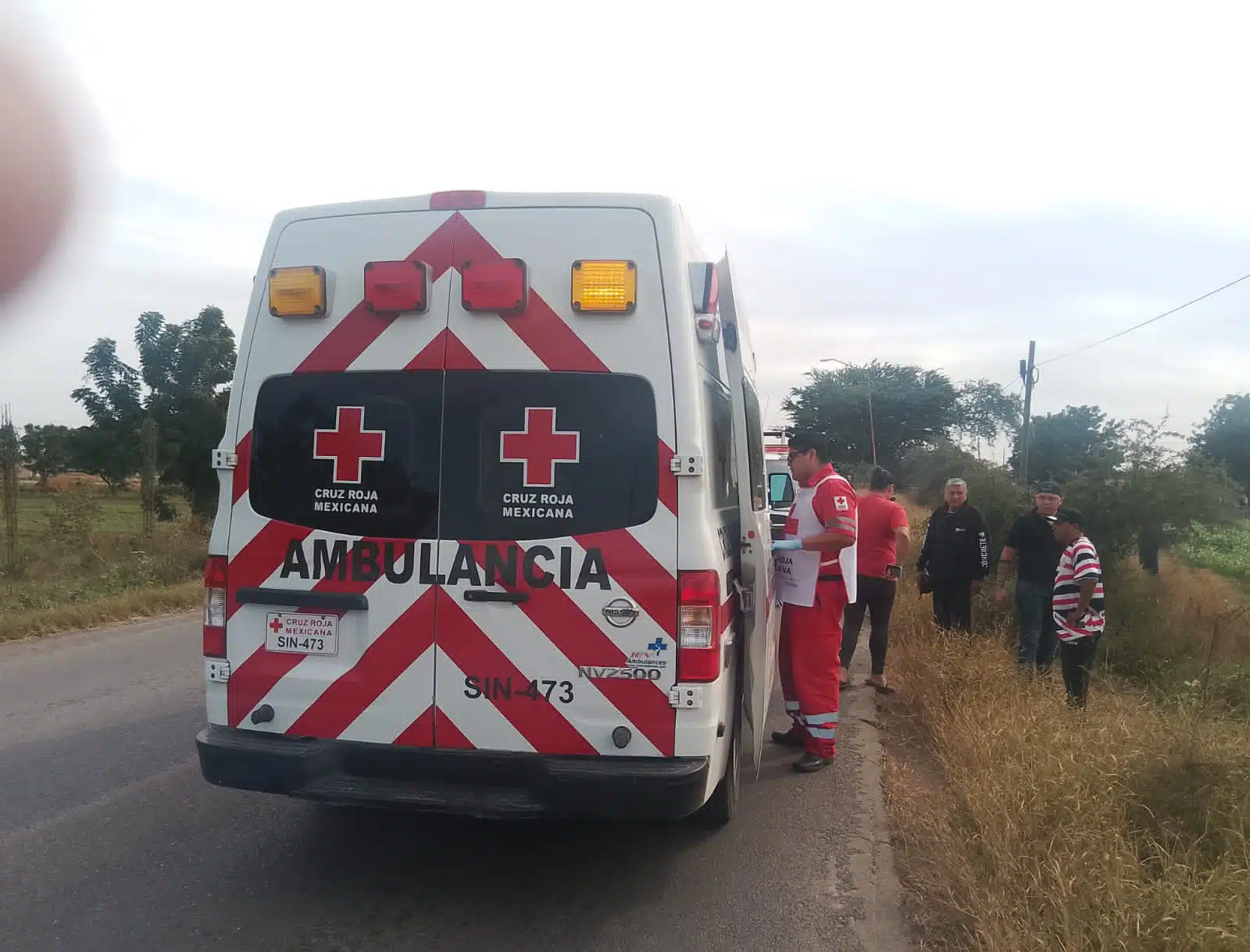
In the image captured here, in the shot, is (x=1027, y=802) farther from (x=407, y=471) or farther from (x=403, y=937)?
(x=407, y=471)

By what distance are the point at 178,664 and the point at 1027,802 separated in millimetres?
6915

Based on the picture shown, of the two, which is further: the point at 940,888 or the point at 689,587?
the point at 940,888

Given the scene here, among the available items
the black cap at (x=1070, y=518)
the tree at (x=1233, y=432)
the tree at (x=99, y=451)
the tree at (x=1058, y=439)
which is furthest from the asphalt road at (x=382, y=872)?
the tree at (x=1233, y=432)

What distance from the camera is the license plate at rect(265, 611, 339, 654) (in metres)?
3.67

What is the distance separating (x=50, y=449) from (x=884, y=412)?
32580 mm

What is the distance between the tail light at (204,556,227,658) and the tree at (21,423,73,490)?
22283 mm

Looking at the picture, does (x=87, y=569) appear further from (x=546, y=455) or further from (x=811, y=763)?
(x=546, y=455)

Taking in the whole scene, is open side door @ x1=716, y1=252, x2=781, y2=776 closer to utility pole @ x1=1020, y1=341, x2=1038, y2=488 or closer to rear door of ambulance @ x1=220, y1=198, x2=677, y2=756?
rear door of ambulance @ x1=220, y1=198, x2=677, y2=756

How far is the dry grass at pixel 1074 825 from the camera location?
3159 mm

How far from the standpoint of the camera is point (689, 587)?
345cm


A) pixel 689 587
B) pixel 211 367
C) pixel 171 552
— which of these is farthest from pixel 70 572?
pixel 211 367

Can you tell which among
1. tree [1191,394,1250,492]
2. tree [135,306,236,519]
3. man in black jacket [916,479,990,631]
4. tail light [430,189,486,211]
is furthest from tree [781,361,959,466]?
tail light [430,189,486,211]

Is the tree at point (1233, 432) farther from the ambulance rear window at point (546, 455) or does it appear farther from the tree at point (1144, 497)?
the ambulance rear window at point (546, 455)

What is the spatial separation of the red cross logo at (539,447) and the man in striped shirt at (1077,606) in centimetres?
432
